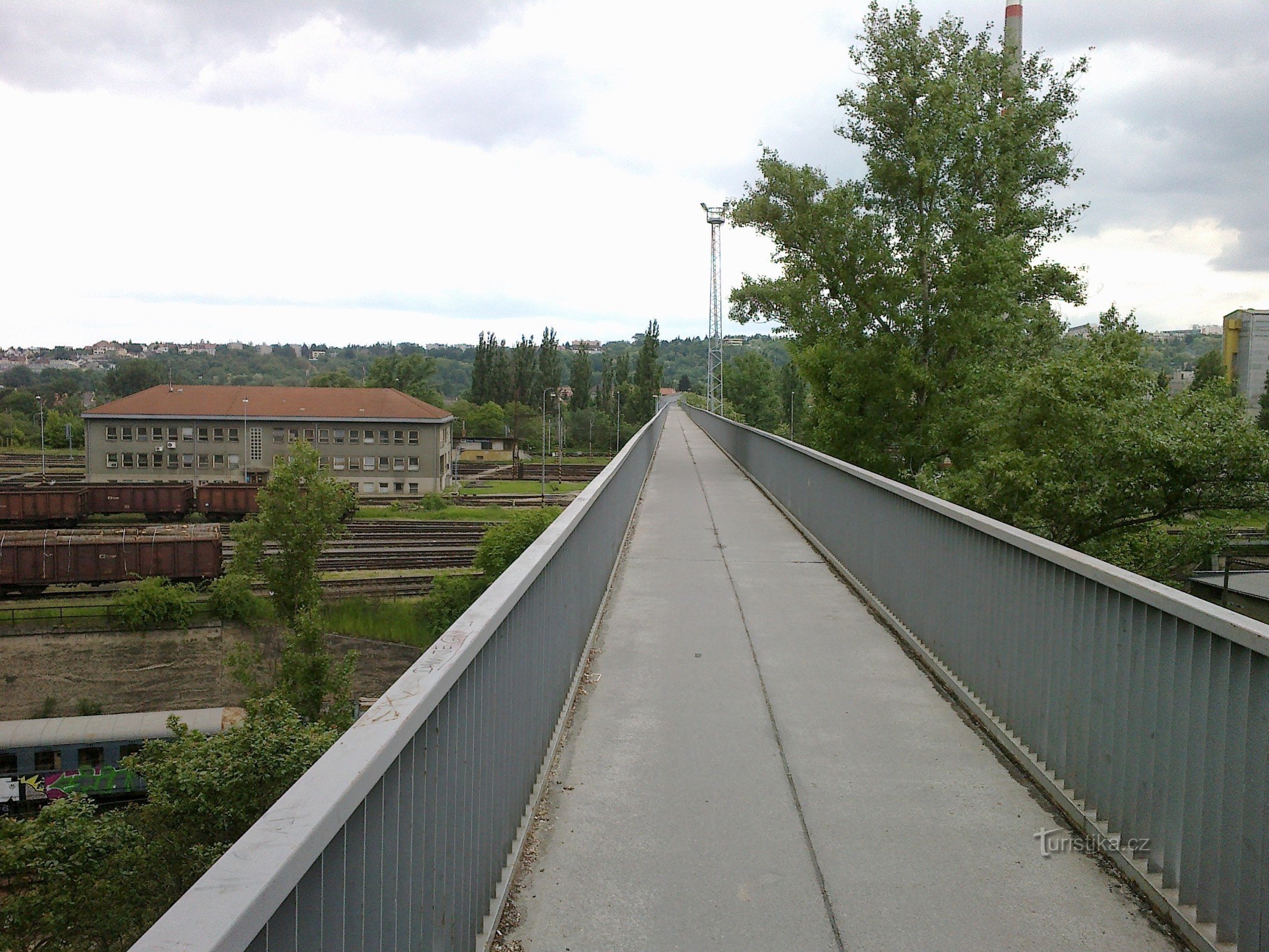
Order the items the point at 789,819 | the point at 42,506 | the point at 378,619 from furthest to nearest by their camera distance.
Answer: the point at 42,506
the point at 378,619
the point at 789,819

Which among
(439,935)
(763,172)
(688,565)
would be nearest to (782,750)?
(439,935)

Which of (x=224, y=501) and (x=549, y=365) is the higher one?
(x=549, y=365)

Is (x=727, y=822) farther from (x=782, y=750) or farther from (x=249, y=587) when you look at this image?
(x=249, y=587)

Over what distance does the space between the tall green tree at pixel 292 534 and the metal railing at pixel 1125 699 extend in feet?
132

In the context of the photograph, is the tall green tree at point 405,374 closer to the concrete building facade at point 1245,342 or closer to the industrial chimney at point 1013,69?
the concrete building facade at point 1245,342

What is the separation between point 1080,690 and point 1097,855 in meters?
0.66

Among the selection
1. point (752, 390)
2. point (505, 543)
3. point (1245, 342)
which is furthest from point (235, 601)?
point (752, 390)

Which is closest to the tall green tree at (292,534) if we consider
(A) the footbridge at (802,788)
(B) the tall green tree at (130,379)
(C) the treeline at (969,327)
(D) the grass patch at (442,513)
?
(D) the grass patch at (442,513)

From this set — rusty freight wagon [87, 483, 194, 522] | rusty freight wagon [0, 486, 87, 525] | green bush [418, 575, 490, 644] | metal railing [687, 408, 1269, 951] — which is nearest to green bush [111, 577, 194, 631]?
green bush [418, 575, 490, 644]

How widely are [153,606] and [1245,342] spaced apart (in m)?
65.2

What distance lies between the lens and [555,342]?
137m

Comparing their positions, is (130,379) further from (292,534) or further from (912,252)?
(912,252)

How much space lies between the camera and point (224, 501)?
200ft

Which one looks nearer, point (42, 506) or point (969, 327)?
point (969, 327)
